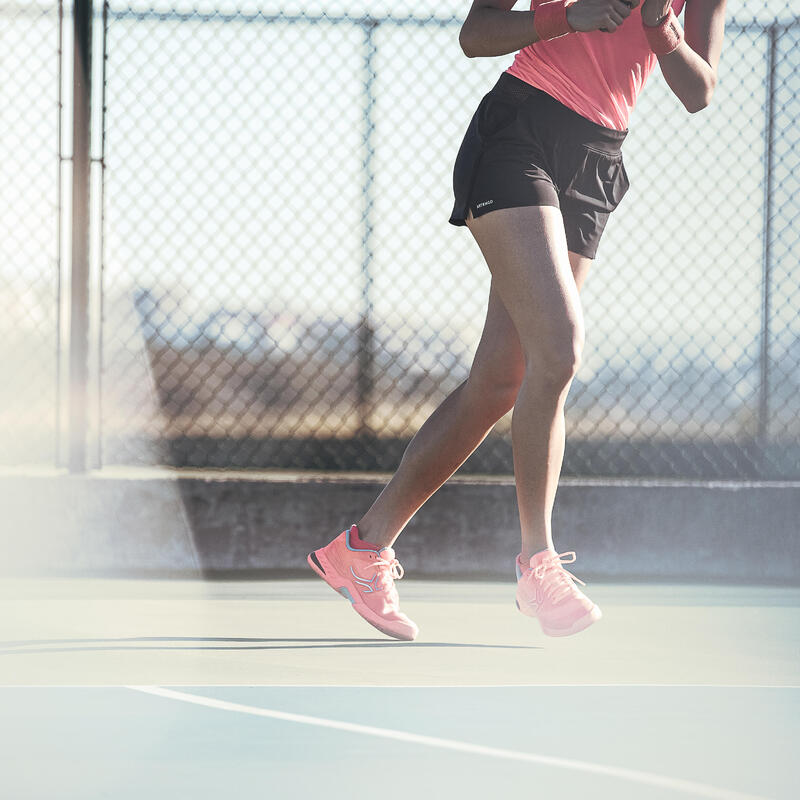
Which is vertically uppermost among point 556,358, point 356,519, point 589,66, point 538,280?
point 589,66

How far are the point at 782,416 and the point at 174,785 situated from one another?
3.61m

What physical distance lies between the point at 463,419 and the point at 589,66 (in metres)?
0.86

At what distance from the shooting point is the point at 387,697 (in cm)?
301

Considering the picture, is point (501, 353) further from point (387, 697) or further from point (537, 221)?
point (387, 697)

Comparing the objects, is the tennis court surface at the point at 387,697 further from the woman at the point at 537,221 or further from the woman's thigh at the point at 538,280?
the woman's thigh at the point at 538,280

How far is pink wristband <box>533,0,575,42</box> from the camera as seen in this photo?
10.8ft

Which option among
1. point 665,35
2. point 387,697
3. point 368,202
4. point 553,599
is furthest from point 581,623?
point 368,202

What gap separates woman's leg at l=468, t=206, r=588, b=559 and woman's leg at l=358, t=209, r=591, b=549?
146mm

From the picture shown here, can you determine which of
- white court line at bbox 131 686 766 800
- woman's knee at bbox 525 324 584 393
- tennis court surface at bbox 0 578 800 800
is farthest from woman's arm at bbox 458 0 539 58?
white court line at bbox 131 686 766 800

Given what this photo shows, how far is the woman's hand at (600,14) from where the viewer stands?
125 inches

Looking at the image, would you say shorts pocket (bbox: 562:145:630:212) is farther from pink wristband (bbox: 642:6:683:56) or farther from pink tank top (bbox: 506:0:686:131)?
pink wristband (bbox: 642:6:683:56)

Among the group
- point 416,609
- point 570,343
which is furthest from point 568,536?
point 570,343

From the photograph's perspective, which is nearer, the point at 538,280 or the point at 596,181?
the point at 538,280

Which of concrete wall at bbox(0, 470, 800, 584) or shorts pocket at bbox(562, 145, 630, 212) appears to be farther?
concrete wall at bbox(0, 470, 800, 584)
